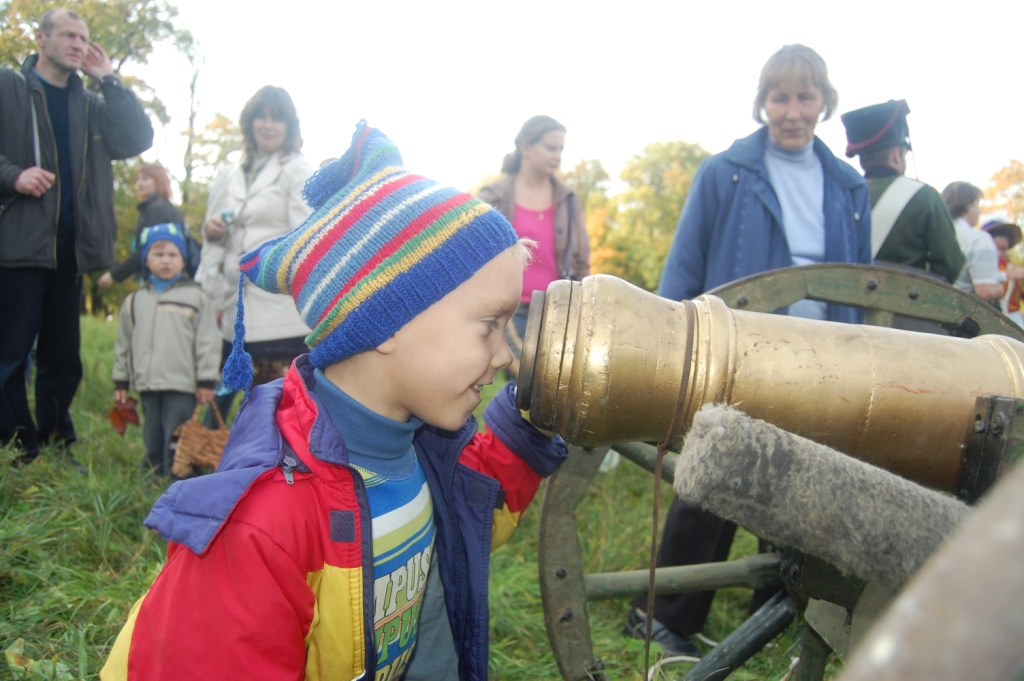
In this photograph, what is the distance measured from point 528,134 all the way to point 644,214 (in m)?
25.6

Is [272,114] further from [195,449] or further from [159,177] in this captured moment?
[195,449]

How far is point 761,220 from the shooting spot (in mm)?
2516

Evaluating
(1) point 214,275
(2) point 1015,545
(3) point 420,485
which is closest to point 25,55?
(1) point 214,275

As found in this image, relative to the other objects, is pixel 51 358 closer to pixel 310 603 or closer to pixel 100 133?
pixel 100 133

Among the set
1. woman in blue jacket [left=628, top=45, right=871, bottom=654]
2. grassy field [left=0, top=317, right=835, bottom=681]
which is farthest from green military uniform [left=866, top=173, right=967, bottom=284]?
grassy field [left=0, top=317, right=835, bottom=681]

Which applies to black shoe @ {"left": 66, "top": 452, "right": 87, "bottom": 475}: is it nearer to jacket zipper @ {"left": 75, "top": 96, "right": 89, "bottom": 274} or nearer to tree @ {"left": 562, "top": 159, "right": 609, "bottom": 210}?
jacket zipper @ {"left": 75, "top": 96, "right": 89, "bottom": 274}

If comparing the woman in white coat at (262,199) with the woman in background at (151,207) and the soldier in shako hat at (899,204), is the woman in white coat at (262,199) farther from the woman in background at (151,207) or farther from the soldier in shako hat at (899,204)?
the soldier in shako hat at (899,204)

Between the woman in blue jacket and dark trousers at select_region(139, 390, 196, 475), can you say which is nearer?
the woman in blue jacket

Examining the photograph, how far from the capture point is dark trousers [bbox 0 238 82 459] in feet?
10.3

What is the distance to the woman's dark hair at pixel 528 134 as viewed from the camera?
15.0 ft

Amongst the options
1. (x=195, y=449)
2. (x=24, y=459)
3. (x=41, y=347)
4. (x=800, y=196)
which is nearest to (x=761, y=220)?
(x=800, y=196)

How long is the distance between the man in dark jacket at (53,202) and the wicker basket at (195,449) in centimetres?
64

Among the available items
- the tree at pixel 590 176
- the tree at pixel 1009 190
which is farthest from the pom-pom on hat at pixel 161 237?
the tree at pixel 590 176

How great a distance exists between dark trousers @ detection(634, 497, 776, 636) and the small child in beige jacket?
2.56m
